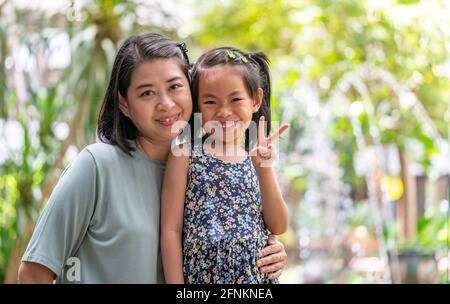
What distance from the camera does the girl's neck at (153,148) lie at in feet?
5.28

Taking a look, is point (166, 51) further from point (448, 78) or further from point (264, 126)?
point (448, 78)

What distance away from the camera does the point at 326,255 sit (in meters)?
7.03

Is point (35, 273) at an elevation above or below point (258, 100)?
below

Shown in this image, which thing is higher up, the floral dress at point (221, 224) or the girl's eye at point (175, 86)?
the girl's eye at point (175, 86)

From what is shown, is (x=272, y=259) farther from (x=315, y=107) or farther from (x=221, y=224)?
(x=315, y=107)

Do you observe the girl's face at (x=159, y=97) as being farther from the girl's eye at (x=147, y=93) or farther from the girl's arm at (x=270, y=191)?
the girl's arm at (x=270, y=191)

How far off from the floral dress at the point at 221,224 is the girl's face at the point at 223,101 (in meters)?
0.07

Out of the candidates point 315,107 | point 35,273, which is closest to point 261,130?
point 35,273

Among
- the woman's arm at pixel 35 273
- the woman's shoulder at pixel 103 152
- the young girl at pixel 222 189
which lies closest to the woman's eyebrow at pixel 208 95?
the young girl at pixel 222 189

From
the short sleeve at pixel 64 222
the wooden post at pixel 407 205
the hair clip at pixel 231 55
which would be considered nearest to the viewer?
the short sleeve at pixel 64 222

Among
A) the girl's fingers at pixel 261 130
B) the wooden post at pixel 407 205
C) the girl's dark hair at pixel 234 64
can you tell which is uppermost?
the wooden post at pixel 407 205

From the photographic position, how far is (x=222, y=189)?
5.22 feet

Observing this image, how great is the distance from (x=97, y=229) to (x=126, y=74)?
0.35 metres
